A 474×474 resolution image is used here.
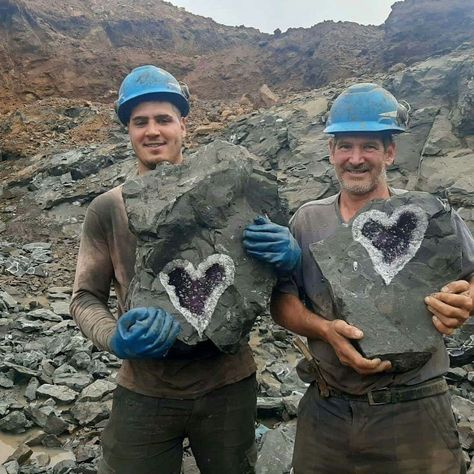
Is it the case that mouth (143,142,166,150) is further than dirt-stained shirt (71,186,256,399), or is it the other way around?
mouth (143,142,166,150)

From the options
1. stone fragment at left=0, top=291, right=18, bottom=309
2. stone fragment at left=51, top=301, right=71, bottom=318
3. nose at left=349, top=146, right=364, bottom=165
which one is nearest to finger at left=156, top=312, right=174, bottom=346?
nose at left=349, top=146, right=364, bottom=165

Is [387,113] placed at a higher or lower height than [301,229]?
higher

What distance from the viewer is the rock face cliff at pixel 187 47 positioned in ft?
59.8

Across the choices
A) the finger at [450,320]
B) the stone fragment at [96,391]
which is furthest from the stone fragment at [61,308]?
the finger at [450,320]

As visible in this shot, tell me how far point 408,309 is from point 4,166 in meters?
13.8

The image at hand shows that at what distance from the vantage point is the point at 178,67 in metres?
23.6

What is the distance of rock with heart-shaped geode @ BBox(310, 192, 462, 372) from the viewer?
93.1 inches

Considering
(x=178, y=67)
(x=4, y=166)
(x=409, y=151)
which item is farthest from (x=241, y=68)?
(x=409, y=151)

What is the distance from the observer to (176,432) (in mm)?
2467

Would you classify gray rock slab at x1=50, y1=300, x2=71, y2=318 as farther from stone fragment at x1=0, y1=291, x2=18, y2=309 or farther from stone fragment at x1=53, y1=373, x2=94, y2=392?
stone fragment at x1=53, y1=373, x2=94, y2=392

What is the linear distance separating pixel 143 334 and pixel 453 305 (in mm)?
1236

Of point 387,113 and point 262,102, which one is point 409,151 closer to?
point 387,113

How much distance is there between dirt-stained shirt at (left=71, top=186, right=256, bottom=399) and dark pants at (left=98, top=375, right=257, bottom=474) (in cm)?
5

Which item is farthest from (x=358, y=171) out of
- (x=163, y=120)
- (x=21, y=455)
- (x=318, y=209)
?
(x=21, y=455)
